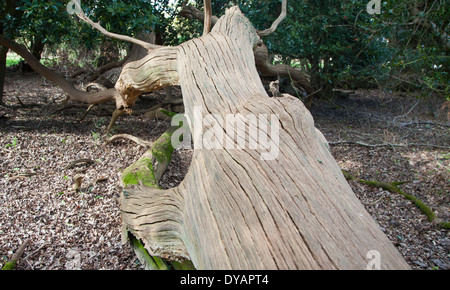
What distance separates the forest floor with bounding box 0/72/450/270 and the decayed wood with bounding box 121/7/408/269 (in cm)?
79

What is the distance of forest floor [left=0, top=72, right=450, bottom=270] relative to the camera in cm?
293

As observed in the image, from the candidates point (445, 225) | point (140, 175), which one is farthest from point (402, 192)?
point (140, 175)

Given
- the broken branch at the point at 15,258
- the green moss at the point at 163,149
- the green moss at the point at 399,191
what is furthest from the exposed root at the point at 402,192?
the broken branch at the point at 15,258

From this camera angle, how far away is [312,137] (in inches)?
78.5

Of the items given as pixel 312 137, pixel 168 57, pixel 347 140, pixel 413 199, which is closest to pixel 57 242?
pixel 168 57

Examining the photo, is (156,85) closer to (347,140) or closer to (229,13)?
(229,13)

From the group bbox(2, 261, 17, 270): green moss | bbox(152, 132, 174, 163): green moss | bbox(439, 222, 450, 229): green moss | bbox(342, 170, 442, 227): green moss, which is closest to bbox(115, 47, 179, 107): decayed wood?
bbox(152, 132, 174, 163): green moss

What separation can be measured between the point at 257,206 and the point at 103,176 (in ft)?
9.84

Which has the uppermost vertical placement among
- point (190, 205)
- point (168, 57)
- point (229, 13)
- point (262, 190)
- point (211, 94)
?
point (229, 13)

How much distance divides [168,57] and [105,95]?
2264mm

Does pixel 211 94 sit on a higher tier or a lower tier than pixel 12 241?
higher

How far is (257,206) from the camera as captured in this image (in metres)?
1.50

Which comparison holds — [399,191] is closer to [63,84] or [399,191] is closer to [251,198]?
[251,198]

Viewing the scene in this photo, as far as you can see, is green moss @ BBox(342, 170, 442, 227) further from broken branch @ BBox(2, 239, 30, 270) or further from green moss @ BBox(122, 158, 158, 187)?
broken branch @ BBox(2, 239, 30, 270)
